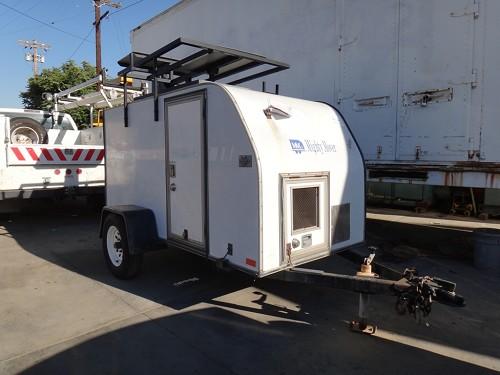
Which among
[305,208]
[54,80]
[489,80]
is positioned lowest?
[305,208]

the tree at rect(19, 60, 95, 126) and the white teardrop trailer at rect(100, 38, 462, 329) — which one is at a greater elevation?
the tree at rect(19, 60, 95, 126)

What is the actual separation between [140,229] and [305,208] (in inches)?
80.2

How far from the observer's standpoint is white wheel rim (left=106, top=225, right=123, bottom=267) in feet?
17.3

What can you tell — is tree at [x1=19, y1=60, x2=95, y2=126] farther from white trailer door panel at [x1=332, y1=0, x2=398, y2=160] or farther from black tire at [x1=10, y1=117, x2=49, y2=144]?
white trailer door panel at [x1=332, y1=0, x2=398, y2=160]

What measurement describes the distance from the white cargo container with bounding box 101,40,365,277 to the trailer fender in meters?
0.01

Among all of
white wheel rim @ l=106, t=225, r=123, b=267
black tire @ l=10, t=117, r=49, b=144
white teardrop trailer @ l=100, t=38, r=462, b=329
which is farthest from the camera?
black tire @ l=10, t=117, r=49, b=144

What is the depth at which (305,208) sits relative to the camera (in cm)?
406

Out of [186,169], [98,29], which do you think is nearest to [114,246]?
[186,169]

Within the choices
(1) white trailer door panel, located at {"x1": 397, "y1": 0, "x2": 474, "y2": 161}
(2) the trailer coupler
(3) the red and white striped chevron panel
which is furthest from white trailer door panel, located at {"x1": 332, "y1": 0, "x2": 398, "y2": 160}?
(3) the red and white striped chevron panel

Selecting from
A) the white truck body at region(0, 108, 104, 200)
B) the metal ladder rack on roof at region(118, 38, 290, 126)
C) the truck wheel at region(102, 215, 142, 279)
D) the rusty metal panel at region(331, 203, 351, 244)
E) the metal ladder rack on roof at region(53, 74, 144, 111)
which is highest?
the metal ladder rack on roof at region(53, 74, 144, 111)

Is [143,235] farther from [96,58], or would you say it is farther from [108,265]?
[96,58]

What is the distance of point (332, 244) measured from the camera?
4406 mm

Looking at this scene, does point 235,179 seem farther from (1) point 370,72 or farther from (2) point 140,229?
(1) point 370,72

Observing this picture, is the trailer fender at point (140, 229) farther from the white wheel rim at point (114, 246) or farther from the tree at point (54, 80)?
the tree at point (54, 80)
